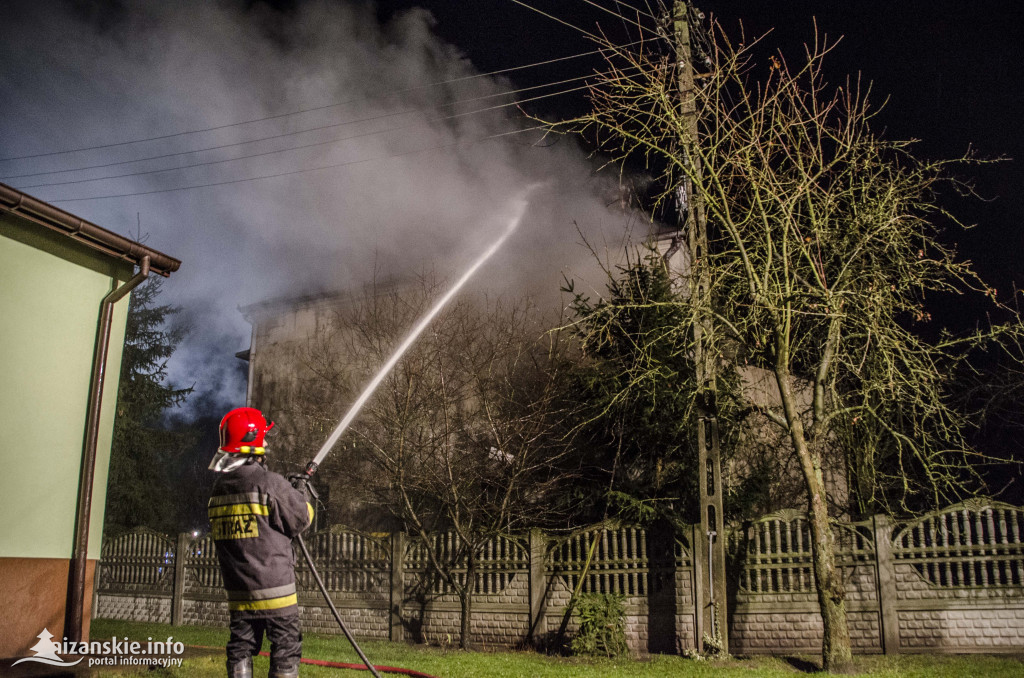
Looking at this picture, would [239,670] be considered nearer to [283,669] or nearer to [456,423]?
[283,669]

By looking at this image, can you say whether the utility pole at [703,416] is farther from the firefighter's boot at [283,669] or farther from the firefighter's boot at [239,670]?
the firefighter's boot at [239,670]

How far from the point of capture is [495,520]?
37.3ft

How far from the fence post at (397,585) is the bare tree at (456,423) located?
40cm

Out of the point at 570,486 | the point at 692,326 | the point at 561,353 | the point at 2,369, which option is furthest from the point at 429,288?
the point at 2,369

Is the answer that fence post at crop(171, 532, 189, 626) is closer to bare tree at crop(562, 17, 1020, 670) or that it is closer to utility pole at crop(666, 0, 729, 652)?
utility pole at crop(666, 0, 729, 652)

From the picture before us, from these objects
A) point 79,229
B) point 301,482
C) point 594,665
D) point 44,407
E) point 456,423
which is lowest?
point 594,665

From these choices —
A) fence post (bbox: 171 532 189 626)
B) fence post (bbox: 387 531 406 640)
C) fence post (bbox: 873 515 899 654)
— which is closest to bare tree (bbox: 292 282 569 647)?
fence post (bbox: 387 531 406 640)

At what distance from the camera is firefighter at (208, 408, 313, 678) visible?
4.70 meters

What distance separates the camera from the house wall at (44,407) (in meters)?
6.96

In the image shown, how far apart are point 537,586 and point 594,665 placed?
6.29 ft

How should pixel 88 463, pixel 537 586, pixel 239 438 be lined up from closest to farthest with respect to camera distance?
pixel 239 438 → pixel 88 463 → pixel 537 586

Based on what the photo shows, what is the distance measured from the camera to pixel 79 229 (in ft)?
24.9

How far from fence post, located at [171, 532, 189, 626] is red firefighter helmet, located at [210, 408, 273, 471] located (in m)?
10.2

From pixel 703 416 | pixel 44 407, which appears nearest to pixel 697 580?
pixel 703 416
